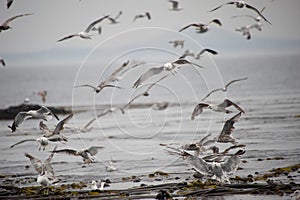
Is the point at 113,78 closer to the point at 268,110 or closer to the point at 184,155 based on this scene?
the point at 184,155

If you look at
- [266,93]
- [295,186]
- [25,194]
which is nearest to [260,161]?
[295,186]

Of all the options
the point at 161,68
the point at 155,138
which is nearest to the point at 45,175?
the point at 161,68

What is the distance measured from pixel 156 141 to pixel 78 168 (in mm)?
4218

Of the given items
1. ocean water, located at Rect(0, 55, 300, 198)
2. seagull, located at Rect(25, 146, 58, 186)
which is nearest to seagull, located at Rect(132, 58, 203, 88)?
ocean water, located at Rect(0, 55, 300, 198)

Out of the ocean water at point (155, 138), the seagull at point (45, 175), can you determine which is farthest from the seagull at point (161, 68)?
the seagull at point (45, 175)

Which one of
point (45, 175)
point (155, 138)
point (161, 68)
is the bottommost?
point (45, 175)

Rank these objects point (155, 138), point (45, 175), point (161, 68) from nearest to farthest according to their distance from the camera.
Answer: point (45, 175), point (161, 68), point (155, 138)

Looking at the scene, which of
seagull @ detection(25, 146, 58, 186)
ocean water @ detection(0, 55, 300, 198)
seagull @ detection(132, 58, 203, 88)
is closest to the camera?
seagull @ detection(25, 146, 58, 186)

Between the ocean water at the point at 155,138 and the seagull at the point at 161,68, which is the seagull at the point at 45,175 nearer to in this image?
the ocean water at the point at 155,138

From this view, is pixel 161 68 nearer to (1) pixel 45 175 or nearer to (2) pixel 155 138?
(1) pixel 45 175

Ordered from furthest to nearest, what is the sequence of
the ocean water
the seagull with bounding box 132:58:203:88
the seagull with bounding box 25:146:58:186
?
the ocean water, the seagull with bounding box 132:58:203:88, the seagull with bounding box 25:146:58:186

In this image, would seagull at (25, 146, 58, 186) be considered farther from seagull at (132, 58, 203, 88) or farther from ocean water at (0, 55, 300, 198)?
seagull at (132, 58, 203, 88)

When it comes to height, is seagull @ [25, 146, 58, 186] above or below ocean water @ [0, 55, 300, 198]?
below

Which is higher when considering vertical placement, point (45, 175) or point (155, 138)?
point (155, 138)
